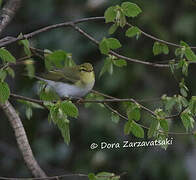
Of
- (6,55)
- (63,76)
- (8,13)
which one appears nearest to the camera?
(6,55)

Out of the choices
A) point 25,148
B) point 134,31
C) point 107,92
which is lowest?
point 25,148

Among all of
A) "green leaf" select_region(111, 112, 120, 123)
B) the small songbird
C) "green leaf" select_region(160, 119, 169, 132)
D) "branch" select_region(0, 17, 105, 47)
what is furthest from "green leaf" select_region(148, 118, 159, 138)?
the small songbird

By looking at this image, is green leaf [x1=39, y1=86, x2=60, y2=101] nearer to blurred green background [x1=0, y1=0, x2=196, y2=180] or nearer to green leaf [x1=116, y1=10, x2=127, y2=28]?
green leaf [x1=116, y1=10, x2=127, y2=28]

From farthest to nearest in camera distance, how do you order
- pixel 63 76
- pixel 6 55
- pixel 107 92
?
pixel 107 92 → pixel 63 76 → pixel 6 55

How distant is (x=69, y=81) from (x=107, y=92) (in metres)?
0.98

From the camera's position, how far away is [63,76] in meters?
1.27

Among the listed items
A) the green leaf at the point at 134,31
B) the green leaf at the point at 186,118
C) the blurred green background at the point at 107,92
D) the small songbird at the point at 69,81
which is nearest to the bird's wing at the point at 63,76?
the small songbird at the point at 69,81

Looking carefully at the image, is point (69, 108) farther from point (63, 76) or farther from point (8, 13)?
point (63, 76)

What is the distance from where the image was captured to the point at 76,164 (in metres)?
2.32

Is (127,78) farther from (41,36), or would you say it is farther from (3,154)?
(3,154)

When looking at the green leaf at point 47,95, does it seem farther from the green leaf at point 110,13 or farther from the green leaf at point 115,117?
the green leaf at point 110,13

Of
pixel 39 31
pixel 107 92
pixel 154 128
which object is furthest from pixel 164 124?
pixel 107 92

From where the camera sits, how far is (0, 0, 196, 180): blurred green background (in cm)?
224

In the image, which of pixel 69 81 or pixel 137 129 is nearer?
pixel 137 129
